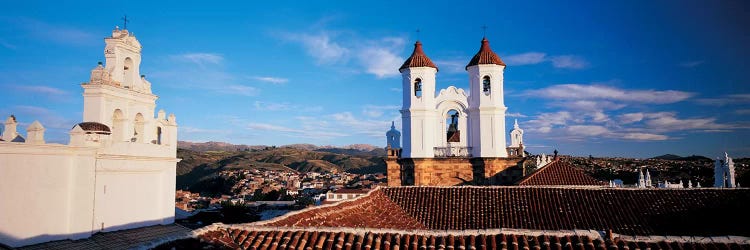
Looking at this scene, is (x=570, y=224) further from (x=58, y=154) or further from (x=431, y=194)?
(x=58, y=154)

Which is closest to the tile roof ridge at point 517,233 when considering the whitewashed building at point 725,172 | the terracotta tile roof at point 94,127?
the terracotta tile roof at point 94,127

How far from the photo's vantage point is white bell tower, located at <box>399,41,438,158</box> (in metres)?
19.0

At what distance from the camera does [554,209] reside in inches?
541

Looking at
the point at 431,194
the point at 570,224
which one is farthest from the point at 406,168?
the point at 570,224

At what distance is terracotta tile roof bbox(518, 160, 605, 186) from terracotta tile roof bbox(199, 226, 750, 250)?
10.9 metres

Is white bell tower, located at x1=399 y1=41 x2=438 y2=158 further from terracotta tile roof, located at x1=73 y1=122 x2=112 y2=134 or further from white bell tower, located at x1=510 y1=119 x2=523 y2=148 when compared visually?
terracotta tile roof, located at x1=73 y1=122 x2=112 y2=134

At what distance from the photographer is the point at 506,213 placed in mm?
13641

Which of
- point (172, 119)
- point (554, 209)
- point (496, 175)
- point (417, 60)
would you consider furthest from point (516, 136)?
point (172, 119)

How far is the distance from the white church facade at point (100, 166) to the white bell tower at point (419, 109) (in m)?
7.70

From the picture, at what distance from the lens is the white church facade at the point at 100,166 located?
34.4ft

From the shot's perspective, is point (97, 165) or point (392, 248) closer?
point (392, 248)

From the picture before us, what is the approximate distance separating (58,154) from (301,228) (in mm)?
5910

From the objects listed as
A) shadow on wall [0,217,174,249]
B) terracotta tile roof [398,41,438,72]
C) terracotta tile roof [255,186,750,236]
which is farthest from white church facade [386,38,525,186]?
shadow on wall [0,217,174,249]

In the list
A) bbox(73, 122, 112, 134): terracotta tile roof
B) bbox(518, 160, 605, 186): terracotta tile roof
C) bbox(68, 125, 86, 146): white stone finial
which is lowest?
bbox(518, 160, 605, 186): terracotta tile roof
